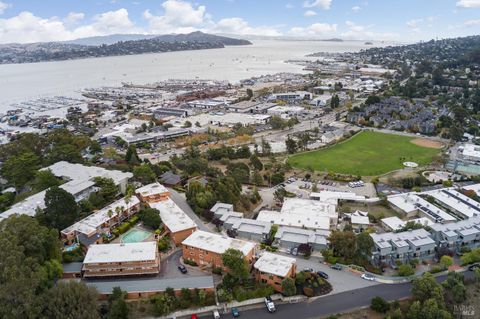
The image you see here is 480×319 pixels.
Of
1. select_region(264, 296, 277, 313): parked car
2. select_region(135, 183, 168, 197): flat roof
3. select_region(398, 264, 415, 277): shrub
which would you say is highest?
select_region(135, 183, 168, 197): flat roof

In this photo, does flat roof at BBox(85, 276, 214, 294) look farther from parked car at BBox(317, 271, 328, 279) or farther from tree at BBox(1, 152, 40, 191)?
tree at BBox(1, 152, 40, 191)

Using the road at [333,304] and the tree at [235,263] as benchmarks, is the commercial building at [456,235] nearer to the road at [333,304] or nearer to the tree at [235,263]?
the road at [333,304]

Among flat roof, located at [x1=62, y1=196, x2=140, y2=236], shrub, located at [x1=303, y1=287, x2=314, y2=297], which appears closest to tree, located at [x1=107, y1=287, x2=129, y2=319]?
flat roof, located at [x1=62, y1=196, x2=140, y2=236]

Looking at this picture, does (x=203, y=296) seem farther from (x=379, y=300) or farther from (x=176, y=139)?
(x=176, y=139)

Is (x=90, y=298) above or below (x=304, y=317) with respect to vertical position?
above

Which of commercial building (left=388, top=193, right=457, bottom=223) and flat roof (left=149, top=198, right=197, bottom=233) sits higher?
flat roof (left=149, top=198, right=197, bottom=233)

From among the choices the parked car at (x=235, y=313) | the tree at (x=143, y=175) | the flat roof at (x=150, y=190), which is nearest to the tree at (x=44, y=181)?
the tree at (x=143, y=175)

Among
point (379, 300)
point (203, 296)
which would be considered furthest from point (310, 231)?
point (203, 296)
